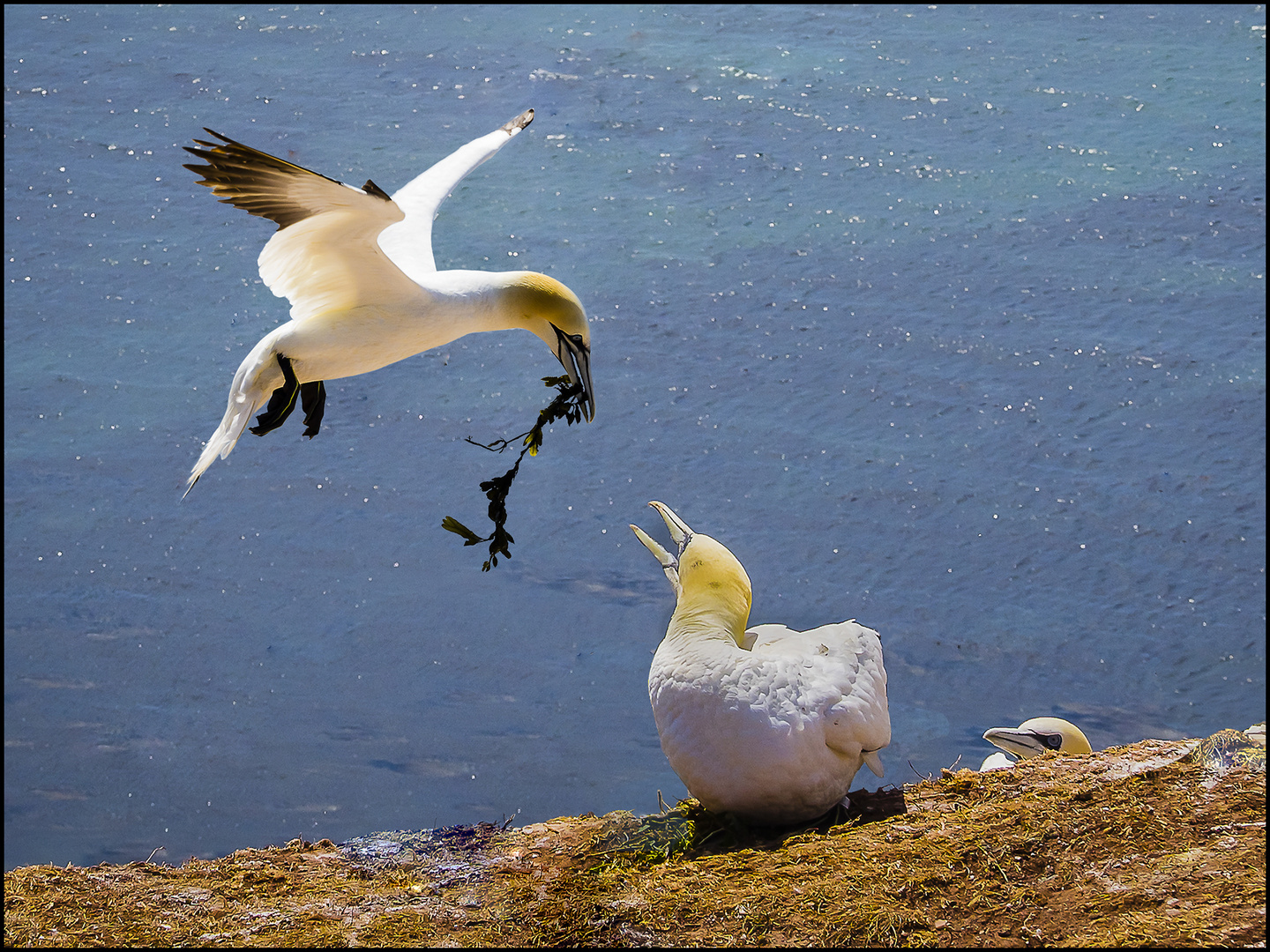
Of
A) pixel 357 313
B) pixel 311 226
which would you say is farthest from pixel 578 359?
pixel 311 226

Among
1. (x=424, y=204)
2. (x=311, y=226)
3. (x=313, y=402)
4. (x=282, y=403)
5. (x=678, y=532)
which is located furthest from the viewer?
(x=678, y=532)

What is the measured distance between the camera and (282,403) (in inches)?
101

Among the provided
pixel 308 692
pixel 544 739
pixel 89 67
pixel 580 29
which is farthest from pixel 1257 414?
pixel 89 67

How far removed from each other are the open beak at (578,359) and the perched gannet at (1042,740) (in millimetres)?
Result: 1588

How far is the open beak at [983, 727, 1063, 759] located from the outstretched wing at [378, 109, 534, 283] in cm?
205

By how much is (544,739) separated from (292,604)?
1.18 metres

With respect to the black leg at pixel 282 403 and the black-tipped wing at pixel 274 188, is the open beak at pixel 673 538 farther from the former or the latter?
the black-tipped wing at pixel 274 188

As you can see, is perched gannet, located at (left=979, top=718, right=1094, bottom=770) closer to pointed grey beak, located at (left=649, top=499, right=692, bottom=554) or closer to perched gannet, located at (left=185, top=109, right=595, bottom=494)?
pointed grey beak, located at (left=649, top=499, right=692, bottom=554)

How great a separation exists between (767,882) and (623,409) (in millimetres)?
3135

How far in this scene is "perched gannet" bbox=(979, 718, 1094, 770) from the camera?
333 centimetres

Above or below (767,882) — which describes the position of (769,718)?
above

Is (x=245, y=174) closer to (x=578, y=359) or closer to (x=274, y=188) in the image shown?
(x=274, y=188)

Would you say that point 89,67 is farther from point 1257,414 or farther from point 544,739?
point 1257,414

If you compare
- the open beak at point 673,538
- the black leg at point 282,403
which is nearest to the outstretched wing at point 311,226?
the black leg at point 282,403
